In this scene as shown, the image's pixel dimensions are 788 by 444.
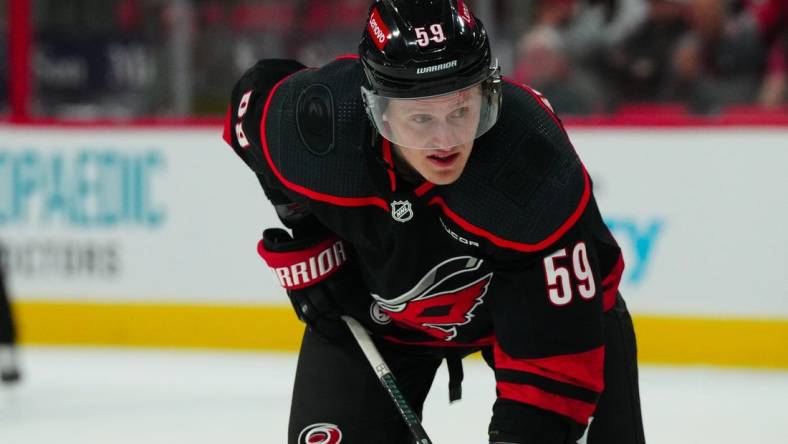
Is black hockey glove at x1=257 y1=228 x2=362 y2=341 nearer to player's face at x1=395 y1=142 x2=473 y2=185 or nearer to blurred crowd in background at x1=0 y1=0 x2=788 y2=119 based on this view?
player's face at x1=395 y1=142 x2=473 y2=185

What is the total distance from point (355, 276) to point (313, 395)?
0.85 ft

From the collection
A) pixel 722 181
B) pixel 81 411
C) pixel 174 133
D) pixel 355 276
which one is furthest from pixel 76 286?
pixel 355 276

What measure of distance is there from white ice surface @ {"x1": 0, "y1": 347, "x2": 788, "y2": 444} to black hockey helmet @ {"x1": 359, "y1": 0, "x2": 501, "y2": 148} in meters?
1.84

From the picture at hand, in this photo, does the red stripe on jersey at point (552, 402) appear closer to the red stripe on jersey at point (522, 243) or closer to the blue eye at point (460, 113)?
the red stripe on jersey at point (522, 243)

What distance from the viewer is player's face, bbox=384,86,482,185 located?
5.98 ft

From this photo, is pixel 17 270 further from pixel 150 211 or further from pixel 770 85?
pixel 770 85

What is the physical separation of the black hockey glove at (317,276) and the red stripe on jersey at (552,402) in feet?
1.67

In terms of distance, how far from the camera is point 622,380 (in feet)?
6.84

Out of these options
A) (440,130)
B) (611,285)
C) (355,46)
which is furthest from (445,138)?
(355,46)

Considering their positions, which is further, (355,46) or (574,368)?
(355,46)

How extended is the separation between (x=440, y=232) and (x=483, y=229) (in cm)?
13

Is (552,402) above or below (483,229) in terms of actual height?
below

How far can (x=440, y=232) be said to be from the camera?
6.53 ft

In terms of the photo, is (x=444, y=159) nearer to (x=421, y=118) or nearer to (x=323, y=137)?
(x=421, y=118)
